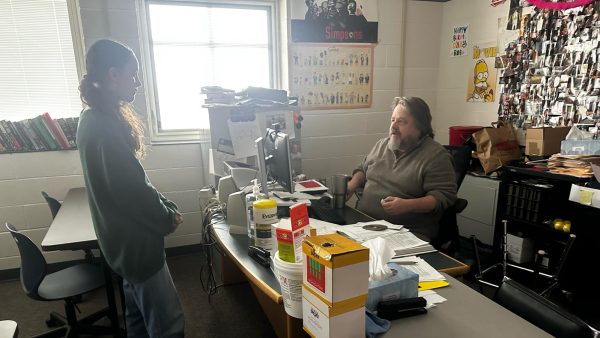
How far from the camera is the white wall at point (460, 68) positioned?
3.24 metres

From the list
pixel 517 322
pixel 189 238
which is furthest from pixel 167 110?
pixel 517 322

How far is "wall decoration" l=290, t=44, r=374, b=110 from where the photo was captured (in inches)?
129

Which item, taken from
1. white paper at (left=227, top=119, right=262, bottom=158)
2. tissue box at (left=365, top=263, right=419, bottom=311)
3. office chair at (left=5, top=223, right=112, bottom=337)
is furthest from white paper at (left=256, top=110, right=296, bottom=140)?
tissue box at (left=365, top=263, right=419, bottom=311)

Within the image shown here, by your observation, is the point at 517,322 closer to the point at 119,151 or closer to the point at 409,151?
the point at 409,151

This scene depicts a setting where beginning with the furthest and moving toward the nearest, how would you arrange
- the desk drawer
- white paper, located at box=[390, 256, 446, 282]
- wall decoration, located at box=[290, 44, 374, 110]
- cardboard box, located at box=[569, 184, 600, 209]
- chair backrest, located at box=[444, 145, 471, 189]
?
wall decoration, located at box=[290, 44, 374, 110] < the desk drawer < chair backrest, located at box=[444, 145, 471, 189] < cardboard box, located at box=[569, 184, 600, 209] < white paper, located at box=[390, 256, 446, 282]

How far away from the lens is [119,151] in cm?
132

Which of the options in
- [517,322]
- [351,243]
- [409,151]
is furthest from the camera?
[409,151]

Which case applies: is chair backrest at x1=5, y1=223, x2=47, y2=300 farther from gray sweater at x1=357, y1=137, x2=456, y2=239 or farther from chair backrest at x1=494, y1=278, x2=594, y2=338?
chair backrest at x1=494, y1=278, x2=594, y2=338

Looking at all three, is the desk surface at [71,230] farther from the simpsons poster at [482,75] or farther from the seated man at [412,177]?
the simpsons poster at [482,75]

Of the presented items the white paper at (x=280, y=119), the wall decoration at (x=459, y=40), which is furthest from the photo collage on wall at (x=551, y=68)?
the white paper at (x=280, y=119)

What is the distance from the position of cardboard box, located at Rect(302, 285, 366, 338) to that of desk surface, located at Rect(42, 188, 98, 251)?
52.5 inches

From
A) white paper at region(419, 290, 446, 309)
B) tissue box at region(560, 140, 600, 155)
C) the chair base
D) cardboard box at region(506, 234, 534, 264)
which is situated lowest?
the chair base

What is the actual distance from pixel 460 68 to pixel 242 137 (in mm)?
2346

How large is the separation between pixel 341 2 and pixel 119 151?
263 cm
